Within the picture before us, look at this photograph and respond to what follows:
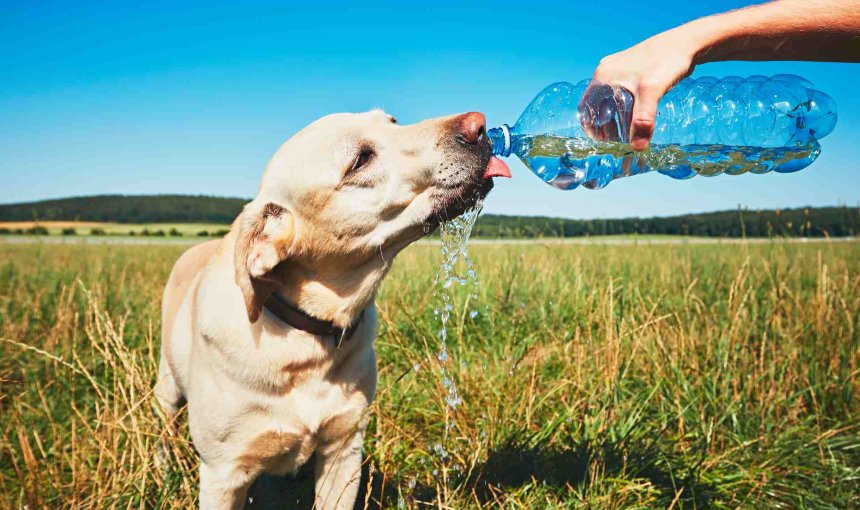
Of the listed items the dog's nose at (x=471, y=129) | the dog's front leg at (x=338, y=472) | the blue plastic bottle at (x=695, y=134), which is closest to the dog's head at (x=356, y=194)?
the dog's nose at (x=471, y=129)

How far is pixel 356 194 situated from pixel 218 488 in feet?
4.72

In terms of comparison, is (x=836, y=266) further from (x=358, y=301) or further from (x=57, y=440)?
(x=57, y=440)

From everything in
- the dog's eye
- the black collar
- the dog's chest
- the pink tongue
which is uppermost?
the dog's eye

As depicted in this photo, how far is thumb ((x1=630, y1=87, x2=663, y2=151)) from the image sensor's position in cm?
153

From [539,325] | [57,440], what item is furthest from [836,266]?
[57,440]

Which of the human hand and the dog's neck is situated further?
the dog's neck

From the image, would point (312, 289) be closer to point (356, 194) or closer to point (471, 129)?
point (356, 194)

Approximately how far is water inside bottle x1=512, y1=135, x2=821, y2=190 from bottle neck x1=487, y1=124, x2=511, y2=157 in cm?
8

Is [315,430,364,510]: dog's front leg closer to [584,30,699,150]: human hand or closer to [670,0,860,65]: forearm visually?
[584,30,699,150]: human hand

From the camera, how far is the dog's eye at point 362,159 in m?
2.34

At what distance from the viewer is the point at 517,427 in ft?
9.07

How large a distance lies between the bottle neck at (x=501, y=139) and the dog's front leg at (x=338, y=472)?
1.51 metres

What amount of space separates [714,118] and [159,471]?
3184 millimetres

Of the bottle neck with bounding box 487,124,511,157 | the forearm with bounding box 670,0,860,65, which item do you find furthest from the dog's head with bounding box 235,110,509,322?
the forearm with bounding box 670,0,860,65
